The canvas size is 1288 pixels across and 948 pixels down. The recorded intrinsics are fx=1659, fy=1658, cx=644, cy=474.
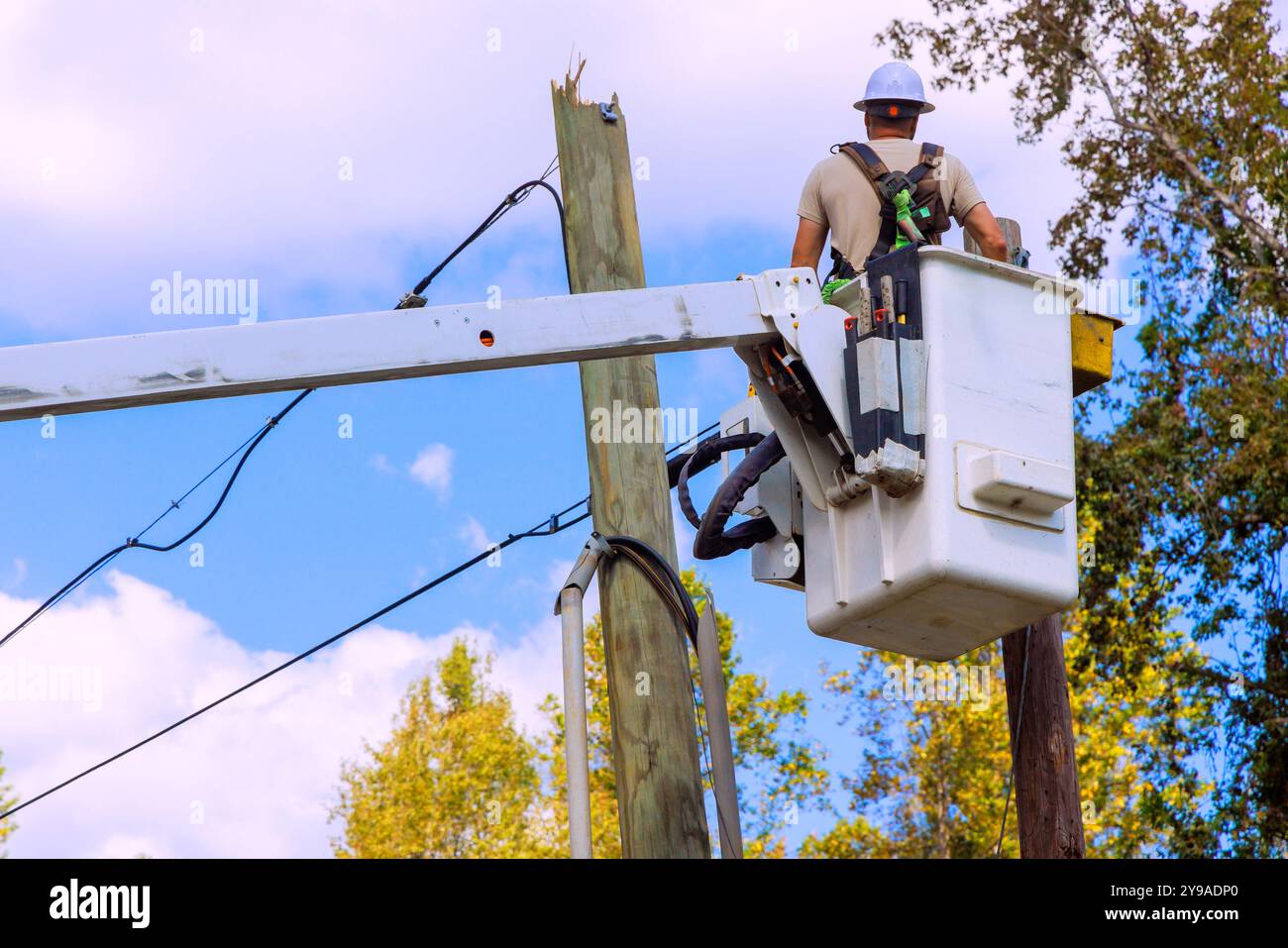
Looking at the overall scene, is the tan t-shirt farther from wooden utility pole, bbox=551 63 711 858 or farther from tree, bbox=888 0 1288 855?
tree, bbox=888 0 1288 855

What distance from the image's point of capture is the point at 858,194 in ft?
18.4

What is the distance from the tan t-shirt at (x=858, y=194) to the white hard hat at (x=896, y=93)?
0.36 feet

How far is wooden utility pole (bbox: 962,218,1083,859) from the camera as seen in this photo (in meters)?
6.56

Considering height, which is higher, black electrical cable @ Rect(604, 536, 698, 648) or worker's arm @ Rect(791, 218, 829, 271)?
worker's arm @ Rect(791, 218, 829, 271)

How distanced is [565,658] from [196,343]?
4.57 feet

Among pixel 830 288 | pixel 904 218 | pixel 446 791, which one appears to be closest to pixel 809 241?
pixel 904 218

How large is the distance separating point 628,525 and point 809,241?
3.79 ft

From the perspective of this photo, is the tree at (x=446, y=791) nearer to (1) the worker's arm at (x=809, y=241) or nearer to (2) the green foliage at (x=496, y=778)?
(2) the green foliage at (x=496, y=778)

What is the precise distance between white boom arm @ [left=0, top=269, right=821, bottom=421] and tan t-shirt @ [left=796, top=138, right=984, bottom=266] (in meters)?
0.77

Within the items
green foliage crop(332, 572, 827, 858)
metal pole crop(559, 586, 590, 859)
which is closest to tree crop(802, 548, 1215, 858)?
green foliage crop(332, 572, 827, 858)

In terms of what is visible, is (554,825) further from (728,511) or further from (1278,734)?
(728,511)

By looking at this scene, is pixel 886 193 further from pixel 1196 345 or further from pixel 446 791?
pixel 446 791
